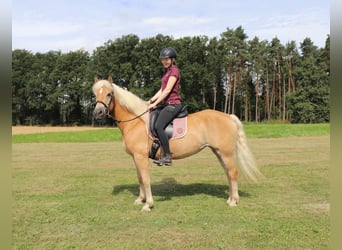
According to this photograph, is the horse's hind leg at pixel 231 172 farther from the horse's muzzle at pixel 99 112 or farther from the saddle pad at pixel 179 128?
the horse's muzzle at pixel 99 112

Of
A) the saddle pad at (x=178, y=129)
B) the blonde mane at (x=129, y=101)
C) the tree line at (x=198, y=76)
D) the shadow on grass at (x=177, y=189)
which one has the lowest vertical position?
the shadow on grass at (x=177, y=189)

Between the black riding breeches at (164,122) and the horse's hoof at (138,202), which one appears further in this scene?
the horse's hoof at (138,202)

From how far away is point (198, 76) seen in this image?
62.4 metres

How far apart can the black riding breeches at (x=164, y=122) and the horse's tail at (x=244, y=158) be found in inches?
57.2

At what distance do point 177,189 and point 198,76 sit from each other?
55.2 meters

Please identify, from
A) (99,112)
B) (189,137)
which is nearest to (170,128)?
(189,137)

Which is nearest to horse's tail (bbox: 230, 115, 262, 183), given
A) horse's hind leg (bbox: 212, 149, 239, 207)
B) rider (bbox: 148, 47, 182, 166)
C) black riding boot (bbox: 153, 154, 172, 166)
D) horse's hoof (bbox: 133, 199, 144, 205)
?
horse's hind leg (bbox: 212, 149, 239, 207)

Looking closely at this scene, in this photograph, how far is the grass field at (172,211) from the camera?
498 cm

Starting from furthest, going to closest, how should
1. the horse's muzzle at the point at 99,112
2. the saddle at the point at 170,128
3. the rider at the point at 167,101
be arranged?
the saddle at the point at 170,128, the rider at the point at 167,101, the horse's muzzle at the point at 99,112

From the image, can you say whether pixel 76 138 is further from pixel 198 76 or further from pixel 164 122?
pixel 198 76

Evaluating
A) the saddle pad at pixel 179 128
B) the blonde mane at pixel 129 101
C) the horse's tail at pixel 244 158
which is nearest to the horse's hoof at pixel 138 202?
the saddle pad at pixel 179 128

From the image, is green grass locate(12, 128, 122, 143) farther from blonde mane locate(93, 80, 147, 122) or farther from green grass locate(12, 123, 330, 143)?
blonde mane locate(93, 80, 147, 122)

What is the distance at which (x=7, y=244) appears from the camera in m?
2.00

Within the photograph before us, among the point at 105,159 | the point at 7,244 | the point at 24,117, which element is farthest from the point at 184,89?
the point at 7,244
